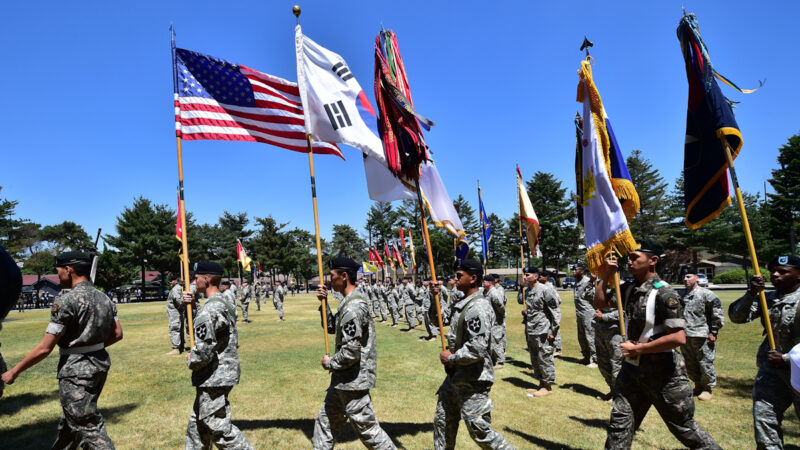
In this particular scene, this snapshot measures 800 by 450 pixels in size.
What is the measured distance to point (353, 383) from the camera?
185 inches

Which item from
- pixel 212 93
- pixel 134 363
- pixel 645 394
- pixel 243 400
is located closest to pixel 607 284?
pixel 645 394

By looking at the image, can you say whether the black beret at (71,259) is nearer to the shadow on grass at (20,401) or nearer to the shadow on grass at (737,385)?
the shadow on grass at (20,401)

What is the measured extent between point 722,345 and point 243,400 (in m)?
13.8

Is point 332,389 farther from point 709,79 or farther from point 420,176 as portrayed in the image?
point 709,79

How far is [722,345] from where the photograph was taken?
13.2 m

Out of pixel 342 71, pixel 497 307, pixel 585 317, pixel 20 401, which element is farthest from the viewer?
pixel 585 317

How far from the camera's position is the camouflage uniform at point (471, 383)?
4324 millimetres

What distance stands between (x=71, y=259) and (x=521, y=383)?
8.30 meters

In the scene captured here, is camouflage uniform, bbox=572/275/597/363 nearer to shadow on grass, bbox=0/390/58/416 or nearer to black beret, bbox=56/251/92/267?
black beret, bbox=56/251/92/267

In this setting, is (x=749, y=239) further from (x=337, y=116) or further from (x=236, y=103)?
(x=236, y=103)

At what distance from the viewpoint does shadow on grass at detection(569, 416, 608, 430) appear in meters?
6.48

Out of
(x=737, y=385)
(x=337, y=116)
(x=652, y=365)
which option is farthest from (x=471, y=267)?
(x=737, y=385)

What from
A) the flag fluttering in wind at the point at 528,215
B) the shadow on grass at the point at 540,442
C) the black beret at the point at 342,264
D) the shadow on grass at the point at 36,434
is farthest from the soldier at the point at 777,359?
the shadow on grass at the point at 36,434

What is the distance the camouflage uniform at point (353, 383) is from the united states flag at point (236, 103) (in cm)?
295
